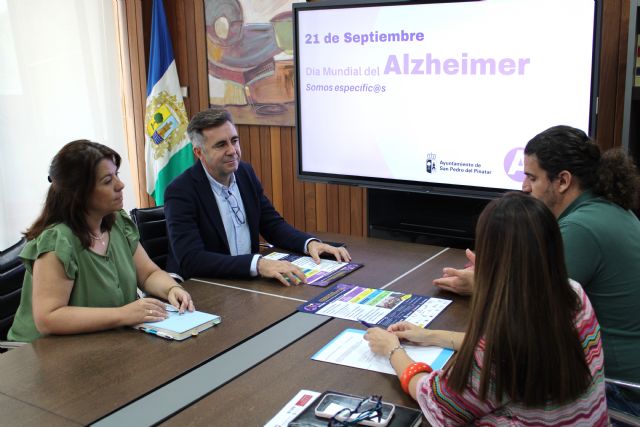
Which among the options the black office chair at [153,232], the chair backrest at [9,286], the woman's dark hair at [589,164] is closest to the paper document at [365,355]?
the woman's dark hair at [589,164]

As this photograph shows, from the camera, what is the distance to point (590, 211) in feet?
6.22

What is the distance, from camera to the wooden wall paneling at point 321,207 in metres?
4.42

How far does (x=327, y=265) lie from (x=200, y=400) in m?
1.18

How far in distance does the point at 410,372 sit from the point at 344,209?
111 inches

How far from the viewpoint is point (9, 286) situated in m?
2.43

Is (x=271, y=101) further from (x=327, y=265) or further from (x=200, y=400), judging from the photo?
(x=200, y=400)

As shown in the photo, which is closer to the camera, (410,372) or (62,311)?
(410,372)

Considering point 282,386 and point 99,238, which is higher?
point 99,238

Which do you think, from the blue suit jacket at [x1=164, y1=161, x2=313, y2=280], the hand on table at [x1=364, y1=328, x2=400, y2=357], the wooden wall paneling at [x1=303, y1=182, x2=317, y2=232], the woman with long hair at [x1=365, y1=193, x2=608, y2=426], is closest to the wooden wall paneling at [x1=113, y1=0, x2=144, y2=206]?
the wooden wall paneling at [x1=303, y1=182, x2=317, y2=232]

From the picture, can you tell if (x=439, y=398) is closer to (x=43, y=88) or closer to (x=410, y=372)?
(x=410, y=372)

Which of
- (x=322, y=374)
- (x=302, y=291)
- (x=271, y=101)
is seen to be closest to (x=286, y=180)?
(x=271, y=101)

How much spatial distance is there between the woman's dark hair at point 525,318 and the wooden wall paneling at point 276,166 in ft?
11.0

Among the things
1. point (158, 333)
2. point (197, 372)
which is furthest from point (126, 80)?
point (197, 372)

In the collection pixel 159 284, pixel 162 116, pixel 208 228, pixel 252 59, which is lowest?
pixel 159 284
